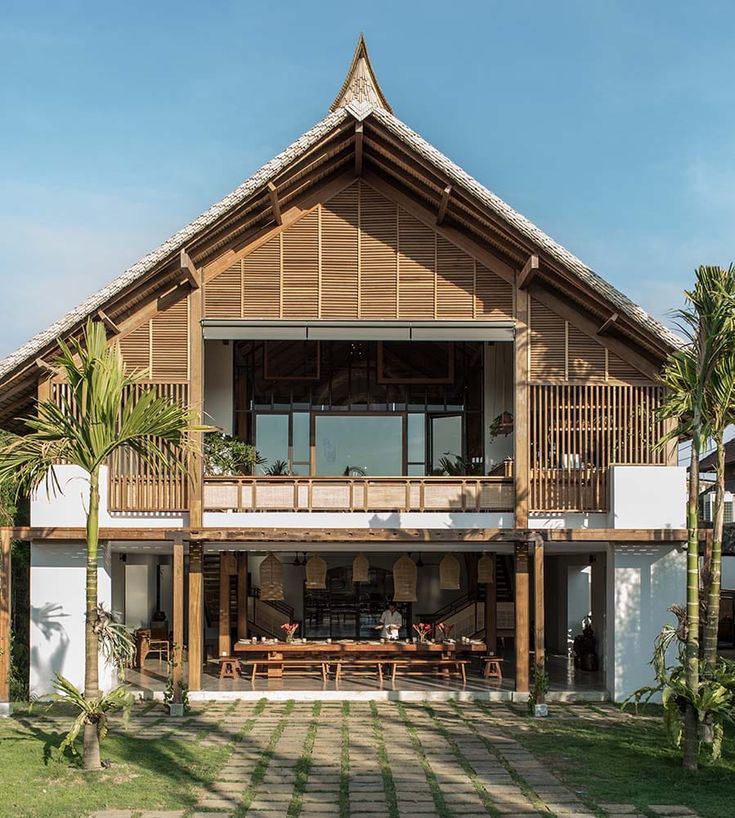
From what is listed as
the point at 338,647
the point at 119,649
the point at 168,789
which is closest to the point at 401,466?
the point at 338,647

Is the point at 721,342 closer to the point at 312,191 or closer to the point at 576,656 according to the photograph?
the point at 312,191

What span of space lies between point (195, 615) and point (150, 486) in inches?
85.3

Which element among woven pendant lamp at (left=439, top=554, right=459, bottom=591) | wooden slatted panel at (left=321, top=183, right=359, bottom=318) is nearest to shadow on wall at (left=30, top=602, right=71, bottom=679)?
wooden slatted panel at (left=321, top=183, right=359, bottom=318)

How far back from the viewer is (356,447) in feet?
72.0

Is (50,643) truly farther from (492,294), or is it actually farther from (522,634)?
(492,294)

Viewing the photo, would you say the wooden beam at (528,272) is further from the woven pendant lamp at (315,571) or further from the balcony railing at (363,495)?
the woven pendant lamp at (315,571)

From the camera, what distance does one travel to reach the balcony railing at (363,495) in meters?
17.7

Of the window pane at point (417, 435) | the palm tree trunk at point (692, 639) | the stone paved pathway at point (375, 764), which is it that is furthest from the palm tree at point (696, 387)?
the window pane at point (417, 435)

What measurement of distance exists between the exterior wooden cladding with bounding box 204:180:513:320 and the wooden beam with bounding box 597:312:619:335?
4.73 ft

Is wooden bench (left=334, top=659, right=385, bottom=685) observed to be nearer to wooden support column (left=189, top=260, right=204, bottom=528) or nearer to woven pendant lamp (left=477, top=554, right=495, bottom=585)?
woven pendant lamp (left=477, top=554, right=495, bottom=585)

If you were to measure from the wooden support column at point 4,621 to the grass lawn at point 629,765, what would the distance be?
7.53 meters

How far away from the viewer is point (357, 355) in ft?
72.0

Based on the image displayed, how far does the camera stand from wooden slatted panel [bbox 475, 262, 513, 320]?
1780cm

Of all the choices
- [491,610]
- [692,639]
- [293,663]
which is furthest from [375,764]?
[491,610]
